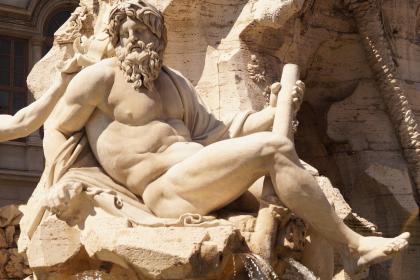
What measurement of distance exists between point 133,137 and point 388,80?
11.6 feet

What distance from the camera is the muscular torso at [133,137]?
247 inches

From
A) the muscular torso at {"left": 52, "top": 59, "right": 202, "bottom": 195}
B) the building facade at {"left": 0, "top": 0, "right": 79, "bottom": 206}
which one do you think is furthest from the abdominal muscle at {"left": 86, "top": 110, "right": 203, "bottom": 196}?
the building facade at {"left": 0, "top": 0, "right": 79, "bottom": 206}

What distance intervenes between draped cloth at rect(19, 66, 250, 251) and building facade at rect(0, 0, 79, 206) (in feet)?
Answer: 38.8

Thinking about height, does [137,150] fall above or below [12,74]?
below

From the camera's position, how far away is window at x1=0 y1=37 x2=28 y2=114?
19.5 metres

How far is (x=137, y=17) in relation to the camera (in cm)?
634

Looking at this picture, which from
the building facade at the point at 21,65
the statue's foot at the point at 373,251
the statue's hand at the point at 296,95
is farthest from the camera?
the building facade at the point at 21,65

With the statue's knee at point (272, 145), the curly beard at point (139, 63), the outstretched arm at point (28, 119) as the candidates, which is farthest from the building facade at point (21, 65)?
the statue's knee at point (272, 145)

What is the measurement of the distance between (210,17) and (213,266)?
307 centimetres

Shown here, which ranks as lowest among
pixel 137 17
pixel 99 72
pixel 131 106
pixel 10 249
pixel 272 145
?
pixel 272 145

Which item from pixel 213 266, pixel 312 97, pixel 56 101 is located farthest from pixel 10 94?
pixel 213 266

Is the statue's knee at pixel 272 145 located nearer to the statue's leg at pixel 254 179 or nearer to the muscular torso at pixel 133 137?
the statue's leg at pixel 254 179

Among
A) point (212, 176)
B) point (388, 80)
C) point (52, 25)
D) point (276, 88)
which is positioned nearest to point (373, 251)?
point (212, 176)

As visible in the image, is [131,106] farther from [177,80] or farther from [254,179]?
[254,179]
